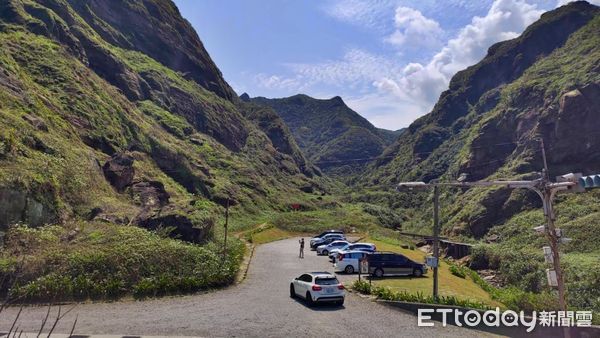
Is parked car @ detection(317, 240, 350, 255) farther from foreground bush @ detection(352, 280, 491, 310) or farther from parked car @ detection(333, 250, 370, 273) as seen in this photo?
foreground bush @ detection(352, 280, 491, 310)

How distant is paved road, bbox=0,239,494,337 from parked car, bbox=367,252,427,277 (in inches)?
273

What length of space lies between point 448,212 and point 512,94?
47142 millimetres

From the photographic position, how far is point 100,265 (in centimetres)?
2281

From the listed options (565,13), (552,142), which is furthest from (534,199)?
(565,13)

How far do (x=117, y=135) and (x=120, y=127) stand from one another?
11.0ft

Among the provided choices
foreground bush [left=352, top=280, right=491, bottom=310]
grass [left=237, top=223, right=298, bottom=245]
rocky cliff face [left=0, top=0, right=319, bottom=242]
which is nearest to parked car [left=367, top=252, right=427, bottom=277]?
foreground bush [left=352, top=280, right=491, bottom=310]

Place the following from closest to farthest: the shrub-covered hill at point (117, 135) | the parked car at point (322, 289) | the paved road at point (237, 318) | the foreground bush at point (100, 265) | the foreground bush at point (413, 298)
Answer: the paved road at point (237, 318) → the foreground bush at point (413, 298) → the parked car at point (322, 289) → the foreground bush at point (100, 265) → the shrub-covered hill at point (117, 135)

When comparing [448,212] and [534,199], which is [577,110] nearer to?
[534,199]

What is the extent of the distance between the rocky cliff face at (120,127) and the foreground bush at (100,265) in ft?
10.5

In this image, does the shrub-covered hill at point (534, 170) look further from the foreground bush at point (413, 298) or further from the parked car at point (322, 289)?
the parked car at point (322, 289)

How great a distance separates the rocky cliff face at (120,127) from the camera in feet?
110

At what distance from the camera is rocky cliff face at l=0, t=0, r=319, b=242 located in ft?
110

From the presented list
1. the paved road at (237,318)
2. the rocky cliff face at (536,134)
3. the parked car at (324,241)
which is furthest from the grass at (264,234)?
the rocky cliff face at (536,134)

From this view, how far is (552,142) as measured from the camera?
3819 inches
